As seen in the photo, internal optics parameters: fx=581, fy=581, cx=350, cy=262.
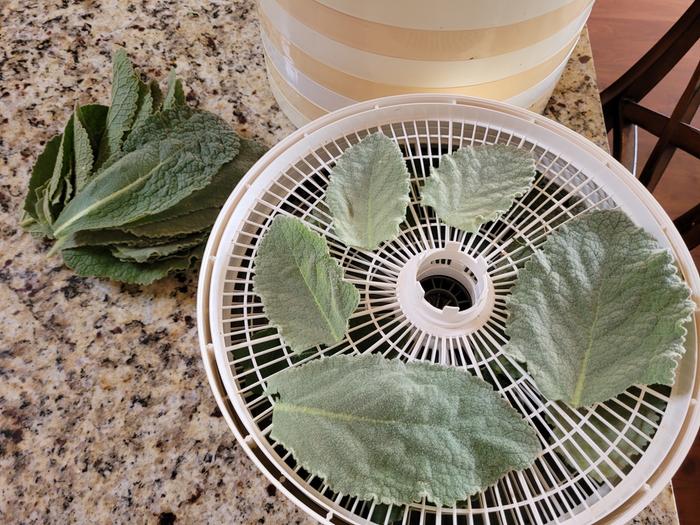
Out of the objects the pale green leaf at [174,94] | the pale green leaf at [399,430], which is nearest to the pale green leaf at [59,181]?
the pale green leaf at [174,94]

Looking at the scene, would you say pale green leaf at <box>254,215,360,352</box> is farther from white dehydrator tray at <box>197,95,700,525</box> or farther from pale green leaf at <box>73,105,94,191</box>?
pale green leaf at <box>73,105,94,191</box>

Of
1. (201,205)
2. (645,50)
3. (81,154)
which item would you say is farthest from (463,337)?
(645,50)

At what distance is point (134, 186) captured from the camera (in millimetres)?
530

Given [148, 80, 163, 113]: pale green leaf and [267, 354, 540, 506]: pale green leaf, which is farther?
[148, 80, 163, 113]: pale green leaf

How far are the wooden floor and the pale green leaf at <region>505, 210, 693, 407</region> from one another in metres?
1.11

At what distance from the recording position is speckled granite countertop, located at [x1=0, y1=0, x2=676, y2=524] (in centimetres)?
49

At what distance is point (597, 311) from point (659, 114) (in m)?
0.59

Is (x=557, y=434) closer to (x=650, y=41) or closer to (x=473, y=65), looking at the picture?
(x=473, y=65)

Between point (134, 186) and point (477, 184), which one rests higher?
point (477, 184)

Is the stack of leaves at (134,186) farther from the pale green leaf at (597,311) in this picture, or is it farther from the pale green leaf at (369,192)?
the pale green leaf at (597,311)

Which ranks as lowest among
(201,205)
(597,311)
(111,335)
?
(111,335)

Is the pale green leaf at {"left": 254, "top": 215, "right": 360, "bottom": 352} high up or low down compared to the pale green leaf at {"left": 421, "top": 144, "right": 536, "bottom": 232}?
down

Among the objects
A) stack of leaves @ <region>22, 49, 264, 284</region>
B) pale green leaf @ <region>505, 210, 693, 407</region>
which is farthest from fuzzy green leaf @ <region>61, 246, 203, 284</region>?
pale green leaf @ <region>505, 210, 693, 407</region>

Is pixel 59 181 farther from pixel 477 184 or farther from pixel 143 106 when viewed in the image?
pixel 477 184
